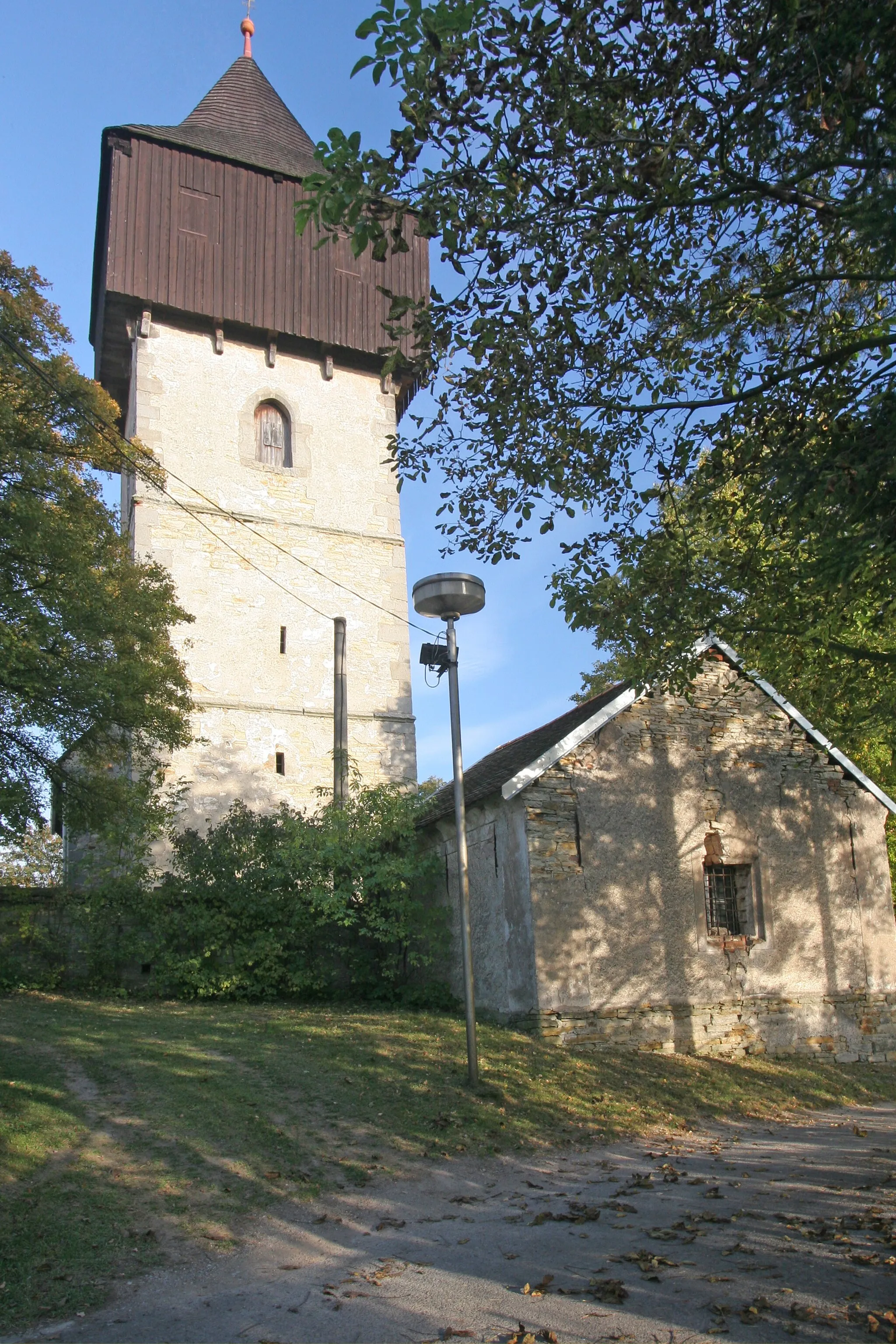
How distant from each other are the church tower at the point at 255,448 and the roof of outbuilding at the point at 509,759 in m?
5.08

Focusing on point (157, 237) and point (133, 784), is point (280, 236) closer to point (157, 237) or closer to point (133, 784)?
point (157, 237)

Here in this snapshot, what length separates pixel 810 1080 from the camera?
11.6 meters

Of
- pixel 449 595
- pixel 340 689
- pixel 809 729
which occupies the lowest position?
pixel 809 729

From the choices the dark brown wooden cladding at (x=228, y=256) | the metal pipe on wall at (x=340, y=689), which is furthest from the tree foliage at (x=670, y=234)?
the dark brown wooden cladding at (x=228, y=256)

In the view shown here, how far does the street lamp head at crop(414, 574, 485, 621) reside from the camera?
30.6 feet

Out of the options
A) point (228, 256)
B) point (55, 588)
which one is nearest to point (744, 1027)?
point (55, 588)

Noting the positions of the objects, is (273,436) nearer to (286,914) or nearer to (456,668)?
(286,914)

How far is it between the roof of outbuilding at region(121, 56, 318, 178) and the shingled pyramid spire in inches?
0.8

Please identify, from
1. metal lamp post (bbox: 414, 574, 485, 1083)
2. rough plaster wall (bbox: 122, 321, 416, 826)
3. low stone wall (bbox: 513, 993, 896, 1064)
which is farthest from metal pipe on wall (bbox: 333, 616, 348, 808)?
metal lamp post (bbox: 414, 574, 485, 1083)

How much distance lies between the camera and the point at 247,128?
2545 centimetres

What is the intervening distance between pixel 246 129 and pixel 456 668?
2126cm

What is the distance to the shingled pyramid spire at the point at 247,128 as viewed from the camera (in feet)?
76.8

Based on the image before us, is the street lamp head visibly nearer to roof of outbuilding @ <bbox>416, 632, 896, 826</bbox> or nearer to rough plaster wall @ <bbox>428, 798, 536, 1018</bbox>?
roof of outbuilding @ <bbox>416, 632, 896, 826</bbox>

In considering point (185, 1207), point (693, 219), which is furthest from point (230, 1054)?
point (693, 219)
